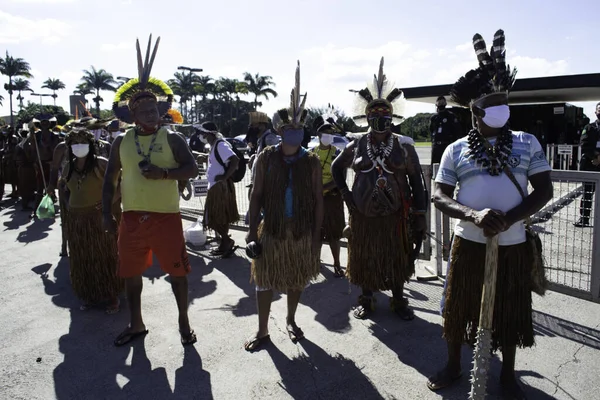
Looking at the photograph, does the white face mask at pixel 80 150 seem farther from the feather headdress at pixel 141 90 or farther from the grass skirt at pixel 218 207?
the grass skirt at pixel 218 207

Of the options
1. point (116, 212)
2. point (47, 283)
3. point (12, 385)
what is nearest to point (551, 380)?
A: point (12, 385)

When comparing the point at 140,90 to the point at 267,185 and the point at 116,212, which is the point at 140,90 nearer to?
the point at 267,185

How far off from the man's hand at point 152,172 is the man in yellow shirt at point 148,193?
4 centimetres

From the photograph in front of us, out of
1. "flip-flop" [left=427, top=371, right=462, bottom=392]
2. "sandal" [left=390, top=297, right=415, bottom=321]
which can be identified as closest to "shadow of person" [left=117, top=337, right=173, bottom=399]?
"flip-flop" [left=427, top=371, right=462, bottom=392]

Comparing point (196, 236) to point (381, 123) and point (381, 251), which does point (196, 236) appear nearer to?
point (381, 251)

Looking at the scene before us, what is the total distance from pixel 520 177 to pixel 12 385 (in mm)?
3735

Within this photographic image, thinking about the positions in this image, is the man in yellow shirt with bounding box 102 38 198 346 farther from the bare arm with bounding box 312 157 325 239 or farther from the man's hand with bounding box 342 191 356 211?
the man's hand with bounding box 342 191 356 211

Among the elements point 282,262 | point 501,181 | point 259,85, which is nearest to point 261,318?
point 282,262

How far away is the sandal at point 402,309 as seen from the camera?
4.13 metres

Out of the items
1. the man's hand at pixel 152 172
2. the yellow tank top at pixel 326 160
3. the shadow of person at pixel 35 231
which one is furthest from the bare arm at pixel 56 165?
the yellow tank top at pixel 326 160

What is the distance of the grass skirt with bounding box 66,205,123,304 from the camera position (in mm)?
4520

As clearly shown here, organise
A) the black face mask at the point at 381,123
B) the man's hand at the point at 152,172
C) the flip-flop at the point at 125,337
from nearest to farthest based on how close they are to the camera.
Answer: the man's hand at the point at 152,172, the flip-flop at the point at 125,337, the black face mask at the point at 381,123

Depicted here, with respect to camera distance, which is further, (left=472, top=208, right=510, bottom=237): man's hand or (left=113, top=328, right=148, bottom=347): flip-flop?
(left=113, top=328, right=148, bottom=347): flip-flop

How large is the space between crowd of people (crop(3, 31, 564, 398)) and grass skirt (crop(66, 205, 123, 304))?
0.03ft
